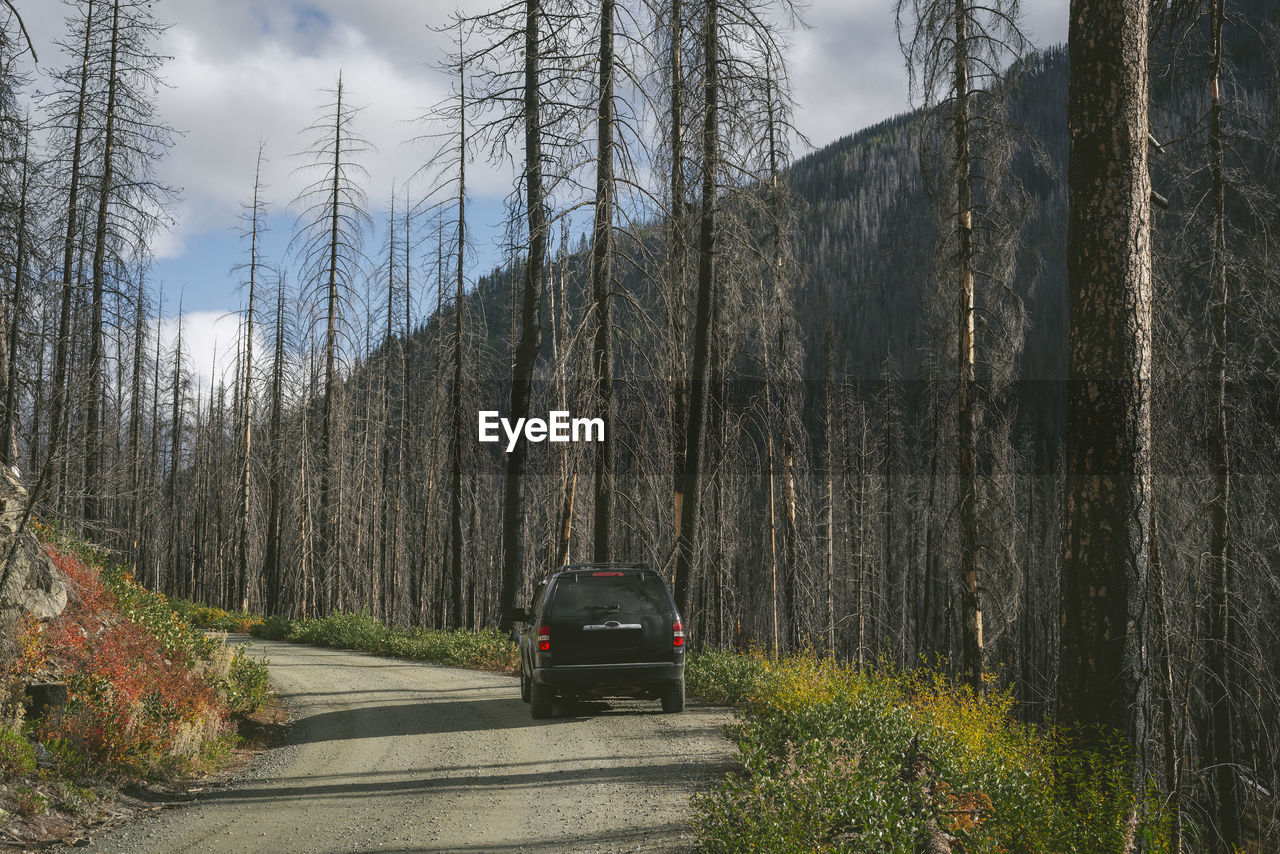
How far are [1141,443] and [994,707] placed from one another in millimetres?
4517

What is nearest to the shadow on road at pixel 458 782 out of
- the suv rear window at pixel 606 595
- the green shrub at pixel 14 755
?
the green shrub at pixel 14 755

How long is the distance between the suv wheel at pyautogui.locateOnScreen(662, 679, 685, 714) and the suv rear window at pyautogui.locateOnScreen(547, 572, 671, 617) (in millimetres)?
1102

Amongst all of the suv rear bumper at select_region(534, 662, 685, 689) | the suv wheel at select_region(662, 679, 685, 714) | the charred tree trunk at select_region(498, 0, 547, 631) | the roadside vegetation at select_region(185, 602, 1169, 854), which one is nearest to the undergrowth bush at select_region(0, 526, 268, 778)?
the suv rear bumper at select_region(534, 662, 685, 689)

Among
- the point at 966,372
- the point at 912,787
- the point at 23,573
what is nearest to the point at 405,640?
the point at 23,573

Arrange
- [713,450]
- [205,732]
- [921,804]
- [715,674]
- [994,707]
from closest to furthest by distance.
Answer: [921,804] → [994,707] → [205,732] → [715,674] → [713,450]

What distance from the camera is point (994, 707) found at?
877 centimetres

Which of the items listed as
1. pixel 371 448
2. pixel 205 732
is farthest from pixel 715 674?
pixel 371 448

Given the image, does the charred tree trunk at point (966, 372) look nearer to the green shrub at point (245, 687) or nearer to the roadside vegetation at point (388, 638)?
the roadside vegetation at point (388, 638)

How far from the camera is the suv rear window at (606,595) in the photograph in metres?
10.1

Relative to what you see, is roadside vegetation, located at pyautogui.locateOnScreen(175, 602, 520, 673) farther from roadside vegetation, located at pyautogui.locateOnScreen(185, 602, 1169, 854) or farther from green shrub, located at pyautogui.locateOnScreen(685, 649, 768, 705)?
roadside vegetation, located at pyautogui.locateOnScreen(185, 602, 1169, 854)

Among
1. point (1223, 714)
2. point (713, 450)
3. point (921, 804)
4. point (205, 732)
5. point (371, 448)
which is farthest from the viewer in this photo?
point (371, 448)

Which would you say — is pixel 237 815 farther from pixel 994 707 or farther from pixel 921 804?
pixel 994 707

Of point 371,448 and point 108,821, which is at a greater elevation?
point 371,448

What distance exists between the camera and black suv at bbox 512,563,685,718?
995 centimetres
